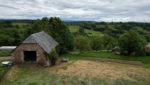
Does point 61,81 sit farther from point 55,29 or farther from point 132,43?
point 132,43

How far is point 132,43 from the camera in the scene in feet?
108

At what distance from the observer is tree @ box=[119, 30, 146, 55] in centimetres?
3266

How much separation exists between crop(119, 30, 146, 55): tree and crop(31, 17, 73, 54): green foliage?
18007mm

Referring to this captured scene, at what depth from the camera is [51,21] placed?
37500 mm

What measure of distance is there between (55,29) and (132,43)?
24.3 meters

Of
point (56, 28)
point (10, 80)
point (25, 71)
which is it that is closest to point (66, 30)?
point (56, 28)

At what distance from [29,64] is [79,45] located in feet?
60.0

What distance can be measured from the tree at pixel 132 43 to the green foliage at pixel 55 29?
18007 mm

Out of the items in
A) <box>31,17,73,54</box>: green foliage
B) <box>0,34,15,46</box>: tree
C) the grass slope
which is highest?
<box>31,17,73,54</box>: green foliage

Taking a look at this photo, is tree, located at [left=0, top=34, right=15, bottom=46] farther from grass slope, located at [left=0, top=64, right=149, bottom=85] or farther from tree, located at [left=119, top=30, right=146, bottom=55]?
tree, located at [left=119, top=30, right=146, bottom=55]

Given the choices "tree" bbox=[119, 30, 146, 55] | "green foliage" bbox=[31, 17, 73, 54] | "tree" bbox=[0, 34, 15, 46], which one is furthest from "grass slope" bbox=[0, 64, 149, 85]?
"tree" bbox=[0, 34, 15, 46]

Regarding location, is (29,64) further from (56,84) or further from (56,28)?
(56,28)

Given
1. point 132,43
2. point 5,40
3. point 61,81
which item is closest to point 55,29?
point 61,81

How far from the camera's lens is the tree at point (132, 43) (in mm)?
32656
